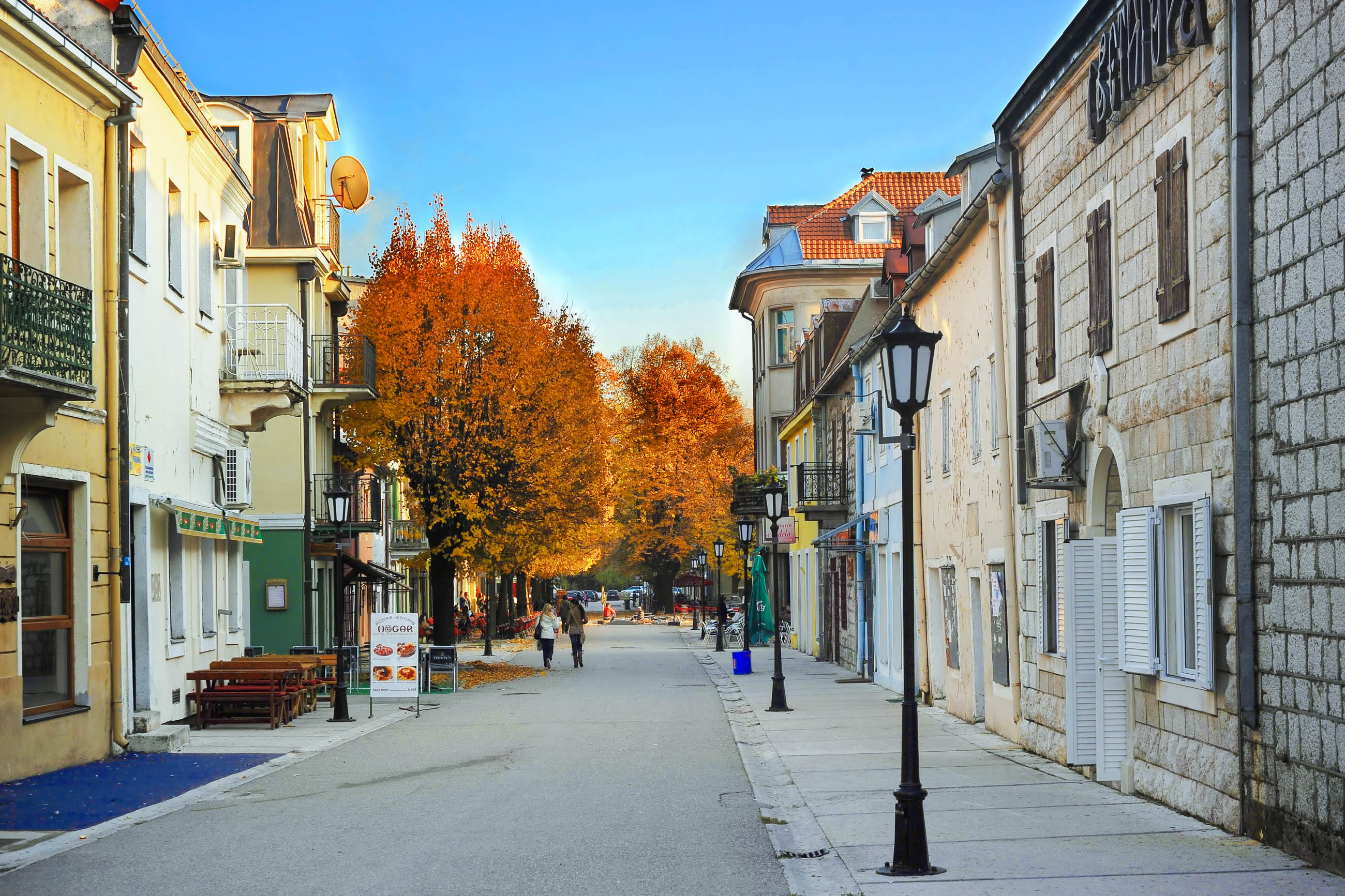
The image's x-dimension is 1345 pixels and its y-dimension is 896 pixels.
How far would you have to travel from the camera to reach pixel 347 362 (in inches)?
1302

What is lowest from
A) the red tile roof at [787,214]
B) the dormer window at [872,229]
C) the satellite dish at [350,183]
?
the satellite dish at [350,183]

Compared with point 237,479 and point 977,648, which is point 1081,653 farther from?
point 237,479

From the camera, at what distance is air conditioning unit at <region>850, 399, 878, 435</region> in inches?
1063

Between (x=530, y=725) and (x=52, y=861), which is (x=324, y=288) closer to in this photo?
(x=530, y=725)

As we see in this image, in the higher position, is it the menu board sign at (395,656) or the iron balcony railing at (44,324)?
the iron balcony railing at (44,324)

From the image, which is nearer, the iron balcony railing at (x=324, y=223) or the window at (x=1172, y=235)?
the window at (x=1172, y=235)

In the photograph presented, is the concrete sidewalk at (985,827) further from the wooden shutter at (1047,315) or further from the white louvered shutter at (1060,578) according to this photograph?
the wooden shutter at (1047,315)

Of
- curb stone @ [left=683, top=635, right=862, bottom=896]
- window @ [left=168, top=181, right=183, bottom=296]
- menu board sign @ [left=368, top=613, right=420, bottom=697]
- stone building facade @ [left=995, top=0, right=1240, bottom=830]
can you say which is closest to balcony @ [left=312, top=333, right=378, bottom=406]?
menu board sign @ [left=368, top=613, right=420, bottom=697]

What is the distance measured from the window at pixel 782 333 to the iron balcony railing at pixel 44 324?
40.0m

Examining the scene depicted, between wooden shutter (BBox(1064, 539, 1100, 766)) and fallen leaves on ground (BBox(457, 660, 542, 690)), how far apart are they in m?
18.0

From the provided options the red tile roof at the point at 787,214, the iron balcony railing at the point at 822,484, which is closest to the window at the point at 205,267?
the iron balcony railing at the point at 822,484

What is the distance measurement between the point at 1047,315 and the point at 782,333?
3841 cm

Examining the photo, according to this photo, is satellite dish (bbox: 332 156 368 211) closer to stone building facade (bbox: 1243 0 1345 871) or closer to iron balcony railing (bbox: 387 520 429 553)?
iron balcony railing (bbox: 387 520 429 553)

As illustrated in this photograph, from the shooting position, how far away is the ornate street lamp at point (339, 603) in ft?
69.2
